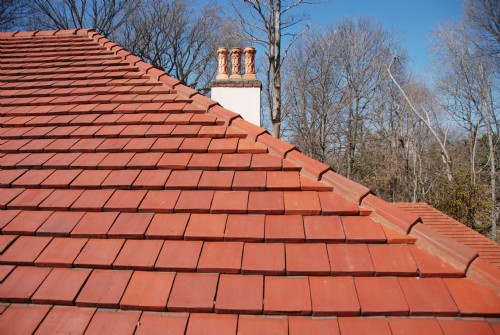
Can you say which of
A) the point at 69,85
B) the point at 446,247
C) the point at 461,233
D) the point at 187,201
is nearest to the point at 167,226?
the point at 187,201

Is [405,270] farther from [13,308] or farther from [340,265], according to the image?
[13,308]

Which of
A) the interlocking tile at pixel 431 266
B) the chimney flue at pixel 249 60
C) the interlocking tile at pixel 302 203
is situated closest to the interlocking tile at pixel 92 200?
the interlocking tile at pixel 302 203

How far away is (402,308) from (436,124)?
25.1 metres

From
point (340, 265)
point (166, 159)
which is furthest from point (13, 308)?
point (340, 265)

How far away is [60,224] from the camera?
5.84ft

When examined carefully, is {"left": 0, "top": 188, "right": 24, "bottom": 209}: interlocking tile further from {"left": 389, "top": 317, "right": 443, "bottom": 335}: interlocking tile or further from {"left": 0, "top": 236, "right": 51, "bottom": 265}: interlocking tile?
{"left": 389, "top": 317, "right": 443, "bottom": 335}: interlocking tile

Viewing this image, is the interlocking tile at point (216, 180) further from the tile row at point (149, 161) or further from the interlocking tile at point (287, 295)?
the interlocking tile at point (287, 295)

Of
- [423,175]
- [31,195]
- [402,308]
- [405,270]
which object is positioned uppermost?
[31,195]

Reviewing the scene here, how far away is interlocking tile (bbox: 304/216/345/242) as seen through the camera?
1.61 meters

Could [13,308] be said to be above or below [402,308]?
below

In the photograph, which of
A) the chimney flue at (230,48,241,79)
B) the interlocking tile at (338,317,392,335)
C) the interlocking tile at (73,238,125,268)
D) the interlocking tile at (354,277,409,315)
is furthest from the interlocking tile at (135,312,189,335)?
the chimney flue at (230,48,241,79)

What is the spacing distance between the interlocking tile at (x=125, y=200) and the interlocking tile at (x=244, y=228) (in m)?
0.60

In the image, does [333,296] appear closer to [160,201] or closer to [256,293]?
[256,293]

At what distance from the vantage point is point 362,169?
24828 millimetres
